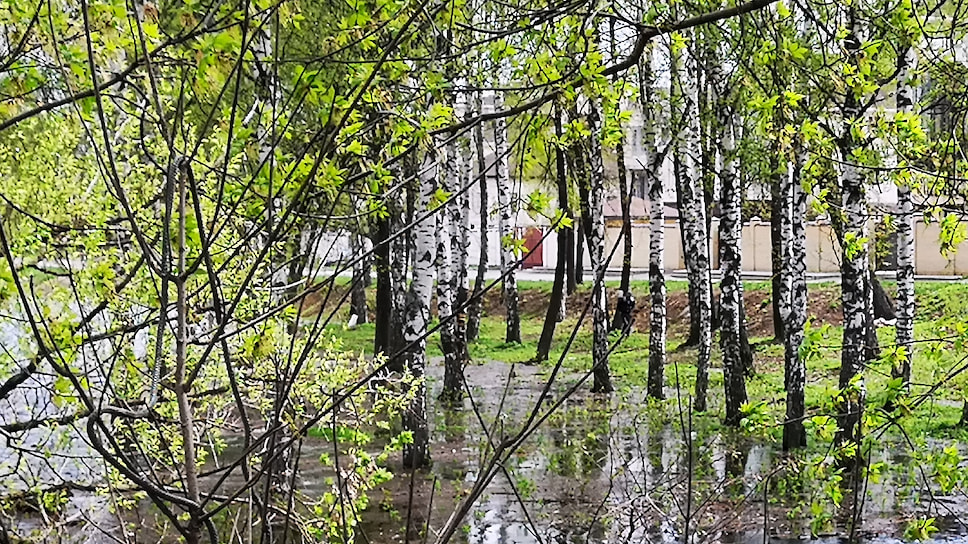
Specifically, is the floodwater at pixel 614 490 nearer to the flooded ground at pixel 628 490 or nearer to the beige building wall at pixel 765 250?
the flooded ground at pixel 628 490

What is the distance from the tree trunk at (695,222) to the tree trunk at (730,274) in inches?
20.5

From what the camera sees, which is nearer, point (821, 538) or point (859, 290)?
point (821, 538)

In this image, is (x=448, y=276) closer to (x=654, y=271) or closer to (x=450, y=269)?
(x=450, y=269)

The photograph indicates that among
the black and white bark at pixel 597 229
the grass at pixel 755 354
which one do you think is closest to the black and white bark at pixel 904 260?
the grass at pixel 755 354

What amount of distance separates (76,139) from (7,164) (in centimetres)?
76

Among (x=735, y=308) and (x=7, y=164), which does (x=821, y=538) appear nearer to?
(x=735, y=308)

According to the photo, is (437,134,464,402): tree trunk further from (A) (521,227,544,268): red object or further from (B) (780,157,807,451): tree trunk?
(A) (521,227,544,268): red object

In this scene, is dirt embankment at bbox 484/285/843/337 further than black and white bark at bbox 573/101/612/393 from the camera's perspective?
Yes

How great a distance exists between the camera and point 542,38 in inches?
155

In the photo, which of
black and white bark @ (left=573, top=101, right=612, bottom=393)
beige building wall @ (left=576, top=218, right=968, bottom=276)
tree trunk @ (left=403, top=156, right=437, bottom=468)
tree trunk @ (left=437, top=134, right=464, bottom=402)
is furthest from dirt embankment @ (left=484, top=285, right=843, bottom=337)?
tree trunk @ (left=403, top=156, right=437, bottom=468)

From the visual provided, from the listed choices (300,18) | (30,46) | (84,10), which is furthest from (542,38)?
(84,10)

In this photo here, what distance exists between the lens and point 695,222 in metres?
13.4

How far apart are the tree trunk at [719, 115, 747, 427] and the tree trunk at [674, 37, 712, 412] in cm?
52

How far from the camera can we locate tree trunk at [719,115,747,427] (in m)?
12.0
